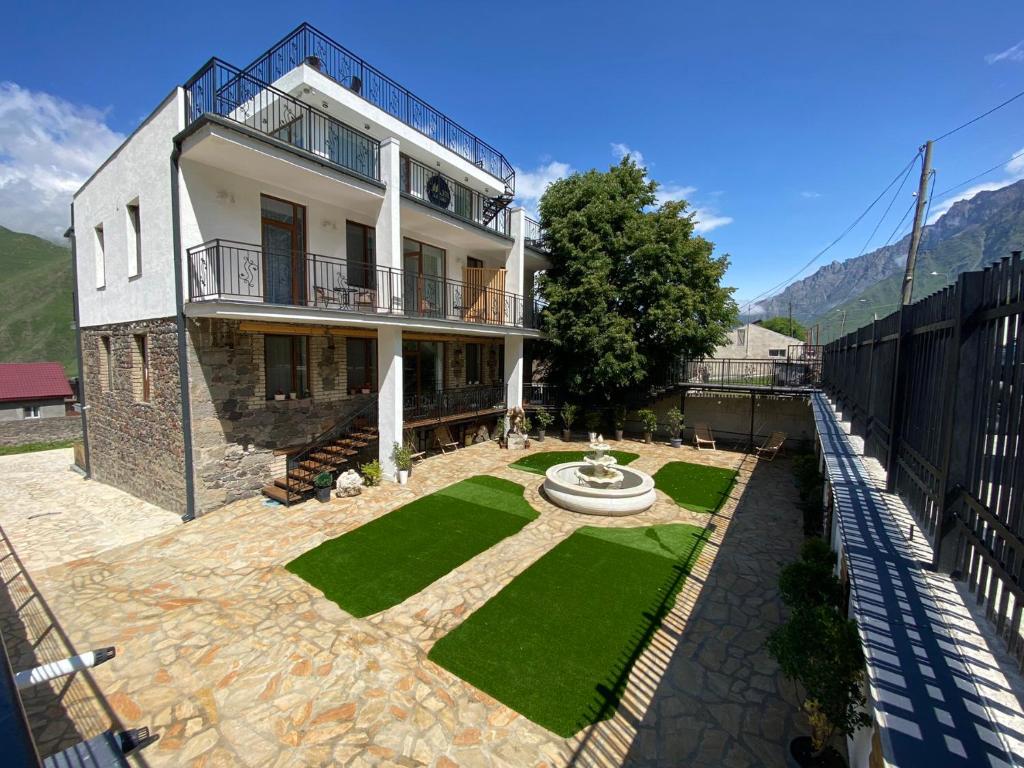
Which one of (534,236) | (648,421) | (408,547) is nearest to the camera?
(408,547)

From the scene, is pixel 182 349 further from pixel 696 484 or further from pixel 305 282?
pixel 696 484

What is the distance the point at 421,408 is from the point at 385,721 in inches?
385

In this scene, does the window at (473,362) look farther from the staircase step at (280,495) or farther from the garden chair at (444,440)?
the staircase step at (280,495)

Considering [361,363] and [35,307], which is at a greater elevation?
[35,307]

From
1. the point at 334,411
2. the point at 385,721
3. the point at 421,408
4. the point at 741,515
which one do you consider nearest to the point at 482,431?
the point at 421,408

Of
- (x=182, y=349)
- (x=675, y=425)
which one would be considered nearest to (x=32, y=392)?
(x=182, y=349)

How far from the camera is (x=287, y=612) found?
6105mm

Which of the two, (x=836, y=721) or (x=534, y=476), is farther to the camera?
(x=534, y=476)

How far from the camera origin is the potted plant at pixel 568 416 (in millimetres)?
17000

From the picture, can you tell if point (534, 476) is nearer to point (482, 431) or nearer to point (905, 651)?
point (482, 431)

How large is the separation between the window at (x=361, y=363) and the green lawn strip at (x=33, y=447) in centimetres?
1555

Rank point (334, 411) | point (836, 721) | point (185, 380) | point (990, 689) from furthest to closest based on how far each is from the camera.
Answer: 1. point (334, 411)
2. point (185, 380)
3. point (836, 721)
4. point (990, 689)

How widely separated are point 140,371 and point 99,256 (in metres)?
4.26

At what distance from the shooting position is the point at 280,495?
10.1 m
